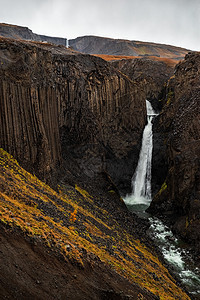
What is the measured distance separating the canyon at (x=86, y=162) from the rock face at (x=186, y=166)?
0.31 feet

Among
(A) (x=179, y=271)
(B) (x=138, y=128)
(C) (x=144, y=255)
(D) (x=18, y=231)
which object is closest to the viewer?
(D) (x=18, y=231)

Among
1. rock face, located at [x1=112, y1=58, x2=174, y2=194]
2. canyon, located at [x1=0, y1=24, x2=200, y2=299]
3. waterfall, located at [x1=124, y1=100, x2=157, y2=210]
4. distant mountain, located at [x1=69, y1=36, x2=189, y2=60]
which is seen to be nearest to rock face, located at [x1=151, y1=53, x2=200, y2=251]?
canyon, located at [x1=0, y1=24, x2=200, y2=299]

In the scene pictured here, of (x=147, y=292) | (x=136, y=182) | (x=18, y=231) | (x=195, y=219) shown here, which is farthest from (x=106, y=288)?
(x=136, y=182)

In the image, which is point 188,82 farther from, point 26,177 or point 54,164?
point 26,177

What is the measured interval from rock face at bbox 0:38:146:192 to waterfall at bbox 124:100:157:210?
1.14 meters

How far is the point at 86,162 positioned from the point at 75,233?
13548 mm

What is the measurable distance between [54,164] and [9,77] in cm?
769

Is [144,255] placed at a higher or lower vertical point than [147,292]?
lower

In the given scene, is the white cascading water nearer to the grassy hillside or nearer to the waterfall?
the waterfall

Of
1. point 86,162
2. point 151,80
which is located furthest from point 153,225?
point 151,80

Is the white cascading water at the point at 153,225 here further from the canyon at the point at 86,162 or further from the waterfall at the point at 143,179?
the canyon at the point at 86,162

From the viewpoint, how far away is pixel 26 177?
13242mm

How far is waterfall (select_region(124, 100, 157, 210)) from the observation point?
2906 cm

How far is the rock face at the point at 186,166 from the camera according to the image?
20.1 meters
